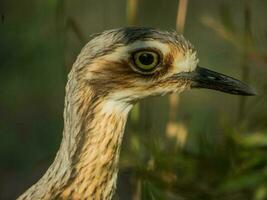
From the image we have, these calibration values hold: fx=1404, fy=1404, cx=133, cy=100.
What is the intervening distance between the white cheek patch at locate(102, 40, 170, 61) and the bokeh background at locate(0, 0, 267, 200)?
2.13ft

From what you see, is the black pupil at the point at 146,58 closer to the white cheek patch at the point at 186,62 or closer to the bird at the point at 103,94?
the bird at the point at 103,94

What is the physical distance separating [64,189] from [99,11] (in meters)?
4.98

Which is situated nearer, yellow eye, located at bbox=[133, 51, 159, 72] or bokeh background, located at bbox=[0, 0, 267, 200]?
yellow eye, located at bbox=[133, 51, 159, 72]

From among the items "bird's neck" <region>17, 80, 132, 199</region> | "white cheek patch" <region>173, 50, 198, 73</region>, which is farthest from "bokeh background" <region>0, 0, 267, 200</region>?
"white cheek patch" <region>173, 50, 198, 73</region>

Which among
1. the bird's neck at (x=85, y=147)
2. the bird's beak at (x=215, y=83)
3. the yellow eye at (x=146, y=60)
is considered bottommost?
the bird's neck at (x=85, y=147)

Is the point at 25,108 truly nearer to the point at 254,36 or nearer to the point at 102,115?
the point at 254,36

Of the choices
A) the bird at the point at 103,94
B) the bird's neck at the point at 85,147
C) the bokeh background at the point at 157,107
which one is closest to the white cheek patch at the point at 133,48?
the bird at the point at 103,94

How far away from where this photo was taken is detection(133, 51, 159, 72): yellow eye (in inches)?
208

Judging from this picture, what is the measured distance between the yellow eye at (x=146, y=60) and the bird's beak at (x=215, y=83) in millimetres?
190

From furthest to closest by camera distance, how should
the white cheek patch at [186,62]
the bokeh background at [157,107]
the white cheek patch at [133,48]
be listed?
1. the bokeh background at [157,107]
2. the white cheek patch at [186,62]
3. the white cheek patch at [133,48]

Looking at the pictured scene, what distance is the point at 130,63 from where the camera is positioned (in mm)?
5312

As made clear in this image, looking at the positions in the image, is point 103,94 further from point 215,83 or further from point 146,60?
point 215,83

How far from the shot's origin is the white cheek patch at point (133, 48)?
207 inches

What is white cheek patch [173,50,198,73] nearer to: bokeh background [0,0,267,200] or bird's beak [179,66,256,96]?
bird's beak [179,66,256,96]
